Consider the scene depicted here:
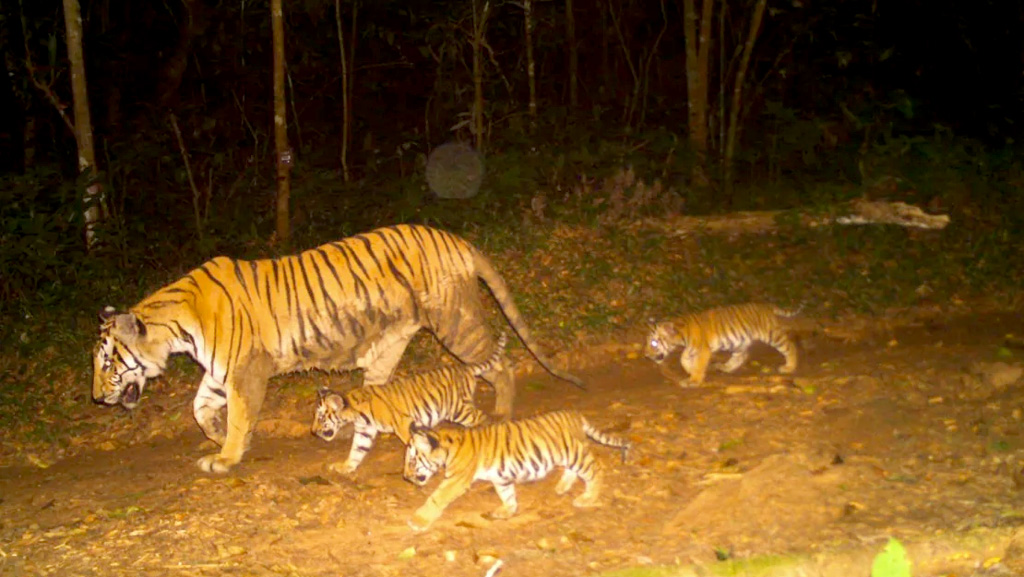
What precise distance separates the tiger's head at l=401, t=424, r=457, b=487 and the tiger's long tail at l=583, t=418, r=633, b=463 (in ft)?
3.08

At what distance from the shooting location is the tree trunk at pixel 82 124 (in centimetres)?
916

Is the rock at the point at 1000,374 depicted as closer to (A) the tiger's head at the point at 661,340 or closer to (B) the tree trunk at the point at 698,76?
(A) the tiger's head at the point at 661,340

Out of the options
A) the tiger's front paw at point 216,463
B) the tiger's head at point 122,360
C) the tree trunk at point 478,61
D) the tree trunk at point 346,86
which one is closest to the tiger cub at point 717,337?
the tiger's front paw at point 216,463

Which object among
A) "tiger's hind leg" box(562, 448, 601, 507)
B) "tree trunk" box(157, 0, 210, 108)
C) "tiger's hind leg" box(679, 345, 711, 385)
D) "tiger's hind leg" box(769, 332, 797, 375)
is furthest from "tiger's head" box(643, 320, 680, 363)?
"tree trunk" box(157, 0, 210, 108)

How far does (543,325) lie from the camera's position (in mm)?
9078

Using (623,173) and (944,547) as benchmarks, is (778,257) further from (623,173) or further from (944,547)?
(944,547)

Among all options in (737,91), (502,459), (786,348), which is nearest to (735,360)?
(786,348)

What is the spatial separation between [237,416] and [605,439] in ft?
8.08

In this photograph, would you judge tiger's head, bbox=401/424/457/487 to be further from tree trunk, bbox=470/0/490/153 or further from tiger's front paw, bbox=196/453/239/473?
tree trunk, bbox=470/0/490/153

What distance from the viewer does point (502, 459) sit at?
5.38 m

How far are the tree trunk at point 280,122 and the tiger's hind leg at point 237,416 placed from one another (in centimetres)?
400

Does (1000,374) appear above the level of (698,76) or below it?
below

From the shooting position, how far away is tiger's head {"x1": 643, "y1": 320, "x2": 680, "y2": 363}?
25.1 ft

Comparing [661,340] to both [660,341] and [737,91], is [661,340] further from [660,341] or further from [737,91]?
[737,91]
